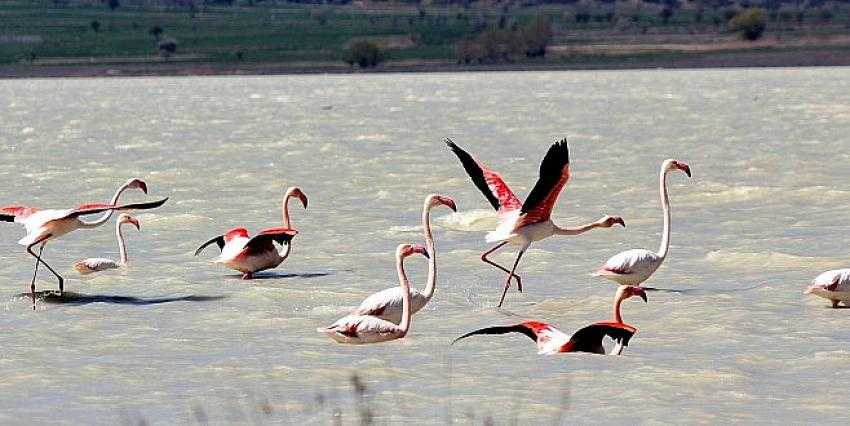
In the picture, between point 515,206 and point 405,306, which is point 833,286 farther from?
point 405,306

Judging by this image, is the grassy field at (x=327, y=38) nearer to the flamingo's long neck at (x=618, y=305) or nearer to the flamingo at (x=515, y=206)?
the flamingo at (x=515, y=206)

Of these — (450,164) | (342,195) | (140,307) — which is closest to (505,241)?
(140,307)

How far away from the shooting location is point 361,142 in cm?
4425

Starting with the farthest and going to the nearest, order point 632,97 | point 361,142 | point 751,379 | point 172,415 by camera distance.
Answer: point 632,97 → point 361,142 → point 751,379 → point 172,415

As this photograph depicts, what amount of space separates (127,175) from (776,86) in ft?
222

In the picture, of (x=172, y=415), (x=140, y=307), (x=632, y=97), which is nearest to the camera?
(x=172, y=415)

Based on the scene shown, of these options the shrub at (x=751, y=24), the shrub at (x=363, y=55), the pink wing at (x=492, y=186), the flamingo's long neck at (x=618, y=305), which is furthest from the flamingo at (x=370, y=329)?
the shrub at (x=751, y=24)

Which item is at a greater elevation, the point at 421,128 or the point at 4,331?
the point at 4,331

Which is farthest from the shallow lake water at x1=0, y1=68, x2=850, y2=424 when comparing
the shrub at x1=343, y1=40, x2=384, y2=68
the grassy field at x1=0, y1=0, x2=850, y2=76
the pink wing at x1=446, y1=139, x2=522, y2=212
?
the shrub at x1=343, y1=40, x2=384, y2=68

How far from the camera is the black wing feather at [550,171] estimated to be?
1308cm

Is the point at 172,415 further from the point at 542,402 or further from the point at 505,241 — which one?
the point at 505,241

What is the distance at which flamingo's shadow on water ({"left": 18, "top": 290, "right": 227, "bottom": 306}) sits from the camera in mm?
15363

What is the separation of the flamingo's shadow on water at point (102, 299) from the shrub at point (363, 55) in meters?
131

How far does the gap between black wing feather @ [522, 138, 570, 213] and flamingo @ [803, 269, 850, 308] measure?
6.64ft
